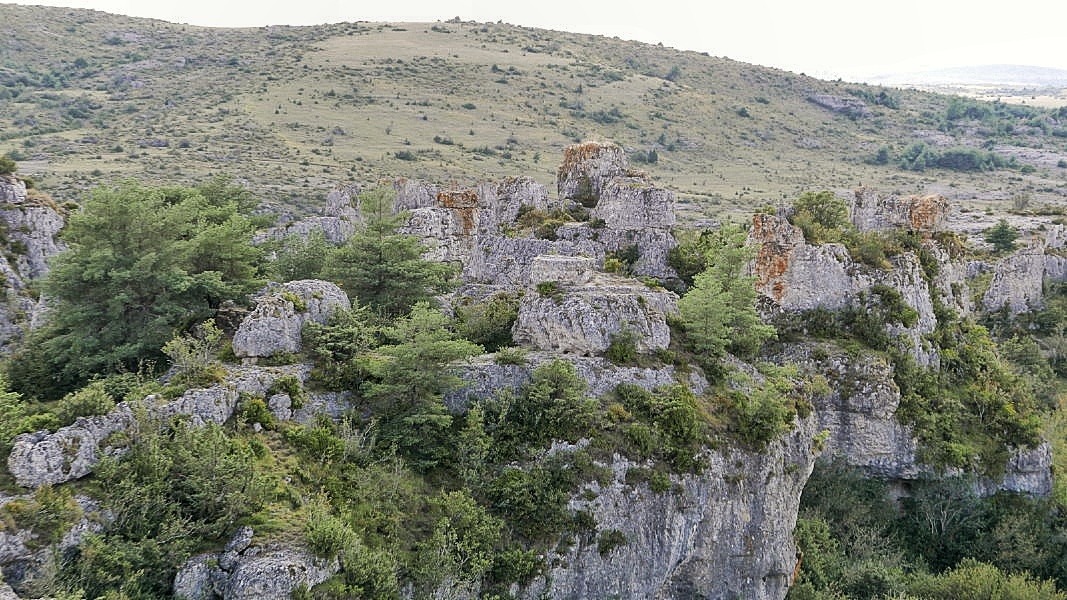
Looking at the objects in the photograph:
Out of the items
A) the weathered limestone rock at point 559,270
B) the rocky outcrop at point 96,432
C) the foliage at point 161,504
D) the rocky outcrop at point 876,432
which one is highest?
the weathered limestone rock at point 559,270

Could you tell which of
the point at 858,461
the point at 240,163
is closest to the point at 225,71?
the point at 240,163

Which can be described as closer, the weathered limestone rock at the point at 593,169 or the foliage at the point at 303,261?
the foliage at the point at 303,261

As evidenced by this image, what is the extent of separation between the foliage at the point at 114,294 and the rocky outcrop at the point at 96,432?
309cm

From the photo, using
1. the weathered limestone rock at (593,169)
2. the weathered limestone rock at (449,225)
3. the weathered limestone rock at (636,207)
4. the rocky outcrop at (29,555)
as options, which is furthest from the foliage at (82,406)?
the weathered limestone rock at (593,169)

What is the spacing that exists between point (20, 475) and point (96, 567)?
2.24 m

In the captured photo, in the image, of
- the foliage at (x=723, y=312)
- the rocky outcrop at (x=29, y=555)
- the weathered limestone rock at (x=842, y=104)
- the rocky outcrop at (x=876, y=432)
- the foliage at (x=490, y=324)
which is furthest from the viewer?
the weathered limestone rock at (x=842, y=104)

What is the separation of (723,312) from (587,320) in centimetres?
455

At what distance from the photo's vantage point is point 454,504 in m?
13.7

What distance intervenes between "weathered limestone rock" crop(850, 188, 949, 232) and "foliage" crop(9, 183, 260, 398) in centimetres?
3195

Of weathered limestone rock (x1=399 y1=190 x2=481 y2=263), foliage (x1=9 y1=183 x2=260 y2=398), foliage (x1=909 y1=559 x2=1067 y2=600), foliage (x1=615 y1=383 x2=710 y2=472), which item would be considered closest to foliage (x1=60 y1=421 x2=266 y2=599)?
foliage (x1=9 y1=183 x2=260 y2=398)

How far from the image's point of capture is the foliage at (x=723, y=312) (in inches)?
779

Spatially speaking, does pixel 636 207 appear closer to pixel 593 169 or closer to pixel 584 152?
pixel 593 169

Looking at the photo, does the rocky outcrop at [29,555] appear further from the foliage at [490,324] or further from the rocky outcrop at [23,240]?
the rocky outcrop at [23,240]

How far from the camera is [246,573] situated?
10.2 meters
